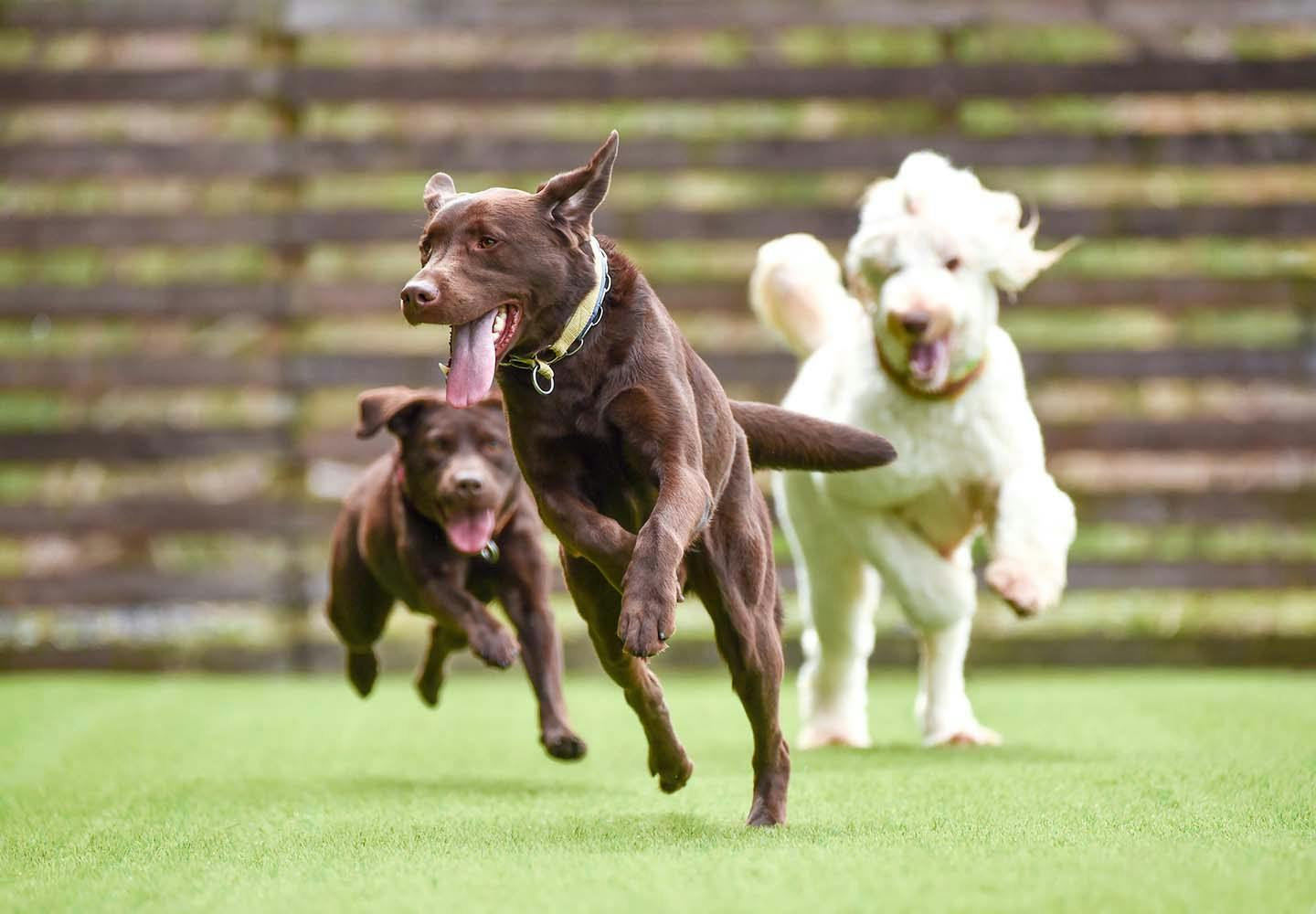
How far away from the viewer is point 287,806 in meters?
3.57

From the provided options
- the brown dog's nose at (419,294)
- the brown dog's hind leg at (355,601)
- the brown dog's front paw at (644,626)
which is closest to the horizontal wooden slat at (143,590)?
the brown dog's hind leg at (355,601)

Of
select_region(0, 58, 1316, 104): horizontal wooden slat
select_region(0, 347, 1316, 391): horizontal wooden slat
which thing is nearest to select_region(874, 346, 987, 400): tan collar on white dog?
select_region(0, 347, 1316, 391): horizontal wooden slat

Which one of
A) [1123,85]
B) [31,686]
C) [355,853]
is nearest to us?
[355,853]

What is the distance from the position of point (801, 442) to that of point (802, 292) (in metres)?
1.43

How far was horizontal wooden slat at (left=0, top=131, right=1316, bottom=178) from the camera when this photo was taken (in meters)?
7.17

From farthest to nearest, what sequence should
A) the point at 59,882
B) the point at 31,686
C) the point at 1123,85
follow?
the point at 1123,85
the point at 31,686
the point at 59,882

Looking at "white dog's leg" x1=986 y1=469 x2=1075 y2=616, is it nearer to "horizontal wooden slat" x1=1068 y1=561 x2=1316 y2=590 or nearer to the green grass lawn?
the green grass lawn

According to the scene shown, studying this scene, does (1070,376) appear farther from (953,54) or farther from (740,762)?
(740,762)

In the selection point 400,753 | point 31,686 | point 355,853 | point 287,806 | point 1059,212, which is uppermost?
point 1059,212

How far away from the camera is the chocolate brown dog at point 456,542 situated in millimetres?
4152

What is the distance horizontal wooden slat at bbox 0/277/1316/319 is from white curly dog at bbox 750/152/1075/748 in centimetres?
263

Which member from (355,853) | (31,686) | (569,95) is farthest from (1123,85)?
(355,853)

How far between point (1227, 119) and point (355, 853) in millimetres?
6607

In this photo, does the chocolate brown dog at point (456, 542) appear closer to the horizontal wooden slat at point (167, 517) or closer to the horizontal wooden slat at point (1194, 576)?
the horizontal wooden slat at point (167, 517)
